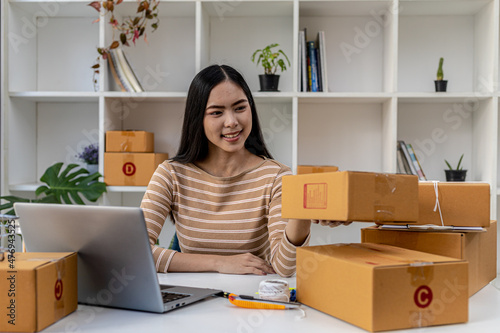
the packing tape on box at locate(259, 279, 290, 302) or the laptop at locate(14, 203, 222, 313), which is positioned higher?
the laptop at locate(14, 203, 222, 313)

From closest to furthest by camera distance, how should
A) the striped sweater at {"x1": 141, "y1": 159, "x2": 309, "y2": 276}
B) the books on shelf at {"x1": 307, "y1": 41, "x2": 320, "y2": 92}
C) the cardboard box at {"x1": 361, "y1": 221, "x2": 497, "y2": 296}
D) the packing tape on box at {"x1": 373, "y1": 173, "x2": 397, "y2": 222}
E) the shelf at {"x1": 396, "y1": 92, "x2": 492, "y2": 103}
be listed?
the packing tape on box at {"x1": 373, "y1": 173, "x2": 397, "y2": 222} < the cardboard box at {"x1": 361, "y1": 221, "x2": 497, "y2": 296} < the striped sweater at {"x1": 141, "y1": 159, "x2": 309, "y2": 276} < the shelf at {"x1": 396, "y1": 92, "x2": 492, "y2": 103} < the books on shelf at {"x1": 307, "y1": 41, "x2": 320, "y2": 92}

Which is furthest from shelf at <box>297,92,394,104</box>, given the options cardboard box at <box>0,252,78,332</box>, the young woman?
cardboard box at <box>0,252,78,332</box>

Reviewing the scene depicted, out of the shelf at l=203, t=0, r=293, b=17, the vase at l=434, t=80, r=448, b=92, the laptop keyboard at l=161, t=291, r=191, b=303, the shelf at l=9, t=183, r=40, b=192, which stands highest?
the shelf at l=203, t=0, r=293, b=17

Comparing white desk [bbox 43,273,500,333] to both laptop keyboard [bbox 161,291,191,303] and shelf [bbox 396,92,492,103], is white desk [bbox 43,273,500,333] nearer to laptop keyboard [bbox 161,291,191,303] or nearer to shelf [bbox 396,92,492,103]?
laptop keyboard [bbox 161,291,191,303]

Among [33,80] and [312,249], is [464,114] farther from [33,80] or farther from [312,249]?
[33,80]

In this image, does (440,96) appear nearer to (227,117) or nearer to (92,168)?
(227,117)

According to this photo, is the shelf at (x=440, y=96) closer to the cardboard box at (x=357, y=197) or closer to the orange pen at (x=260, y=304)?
the cardboard box at (x=357, y=197)

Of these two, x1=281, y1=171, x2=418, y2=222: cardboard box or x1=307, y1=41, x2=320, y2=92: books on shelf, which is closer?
x1=281, y1=171, x2=418, y2=222: cardboard box

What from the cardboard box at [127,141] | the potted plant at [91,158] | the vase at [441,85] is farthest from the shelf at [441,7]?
the potted plant at [91,158]

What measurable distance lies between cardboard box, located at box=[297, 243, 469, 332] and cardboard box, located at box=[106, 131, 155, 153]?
1.82 metres

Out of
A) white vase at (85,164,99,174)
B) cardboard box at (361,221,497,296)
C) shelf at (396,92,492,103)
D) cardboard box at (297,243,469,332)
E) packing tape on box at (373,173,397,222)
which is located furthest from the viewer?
white vase at (85,164,99,174)

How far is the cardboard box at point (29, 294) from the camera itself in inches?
35.3

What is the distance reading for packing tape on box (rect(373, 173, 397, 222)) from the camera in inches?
39.2

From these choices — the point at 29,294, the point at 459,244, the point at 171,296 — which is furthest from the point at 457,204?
the point at 29,294
